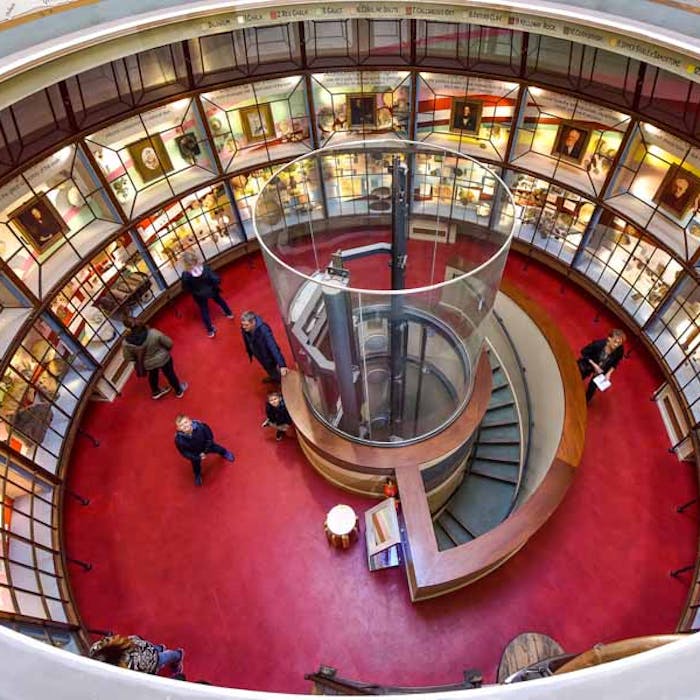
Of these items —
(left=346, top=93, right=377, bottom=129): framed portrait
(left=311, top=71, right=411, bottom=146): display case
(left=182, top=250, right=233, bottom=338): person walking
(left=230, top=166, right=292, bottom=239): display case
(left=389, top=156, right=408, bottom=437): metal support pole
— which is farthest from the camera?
(left=230, top=166, right=292, bottom=239): display case

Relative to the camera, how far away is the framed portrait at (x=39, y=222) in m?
6.32

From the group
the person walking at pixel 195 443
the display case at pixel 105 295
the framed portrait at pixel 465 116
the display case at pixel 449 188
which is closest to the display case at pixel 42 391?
the display case at pixel 105 295

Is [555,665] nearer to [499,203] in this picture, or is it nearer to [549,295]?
[499,203]

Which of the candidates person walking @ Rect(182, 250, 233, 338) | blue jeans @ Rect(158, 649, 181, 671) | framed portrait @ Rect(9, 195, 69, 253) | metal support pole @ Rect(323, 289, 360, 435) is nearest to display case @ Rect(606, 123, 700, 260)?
metal support pole @ Rect(323, 289, 360, 435)

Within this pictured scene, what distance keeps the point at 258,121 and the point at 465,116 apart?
3.45m

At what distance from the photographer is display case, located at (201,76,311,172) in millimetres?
7996

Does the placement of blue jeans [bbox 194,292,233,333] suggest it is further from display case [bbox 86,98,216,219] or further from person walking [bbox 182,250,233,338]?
display case [bbox 86,98,216,219]

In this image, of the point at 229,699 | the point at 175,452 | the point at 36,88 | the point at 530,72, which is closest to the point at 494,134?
the point at 530,72

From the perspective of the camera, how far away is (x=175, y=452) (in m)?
7.29

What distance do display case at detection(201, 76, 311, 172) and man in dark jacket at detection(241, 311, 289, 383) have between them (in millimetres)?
3160

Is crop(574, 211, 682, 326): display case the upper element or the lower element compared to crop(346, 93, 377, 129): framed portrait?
lower

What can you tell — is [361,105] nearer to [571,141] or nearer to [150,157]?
[571,141]

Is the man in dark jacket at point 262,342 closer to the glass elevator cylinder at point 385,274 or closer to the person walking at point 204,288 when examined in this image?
the glass elevator cylinder at point 385,274

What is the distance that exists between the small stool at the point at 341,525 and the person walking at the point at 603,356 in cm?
372
